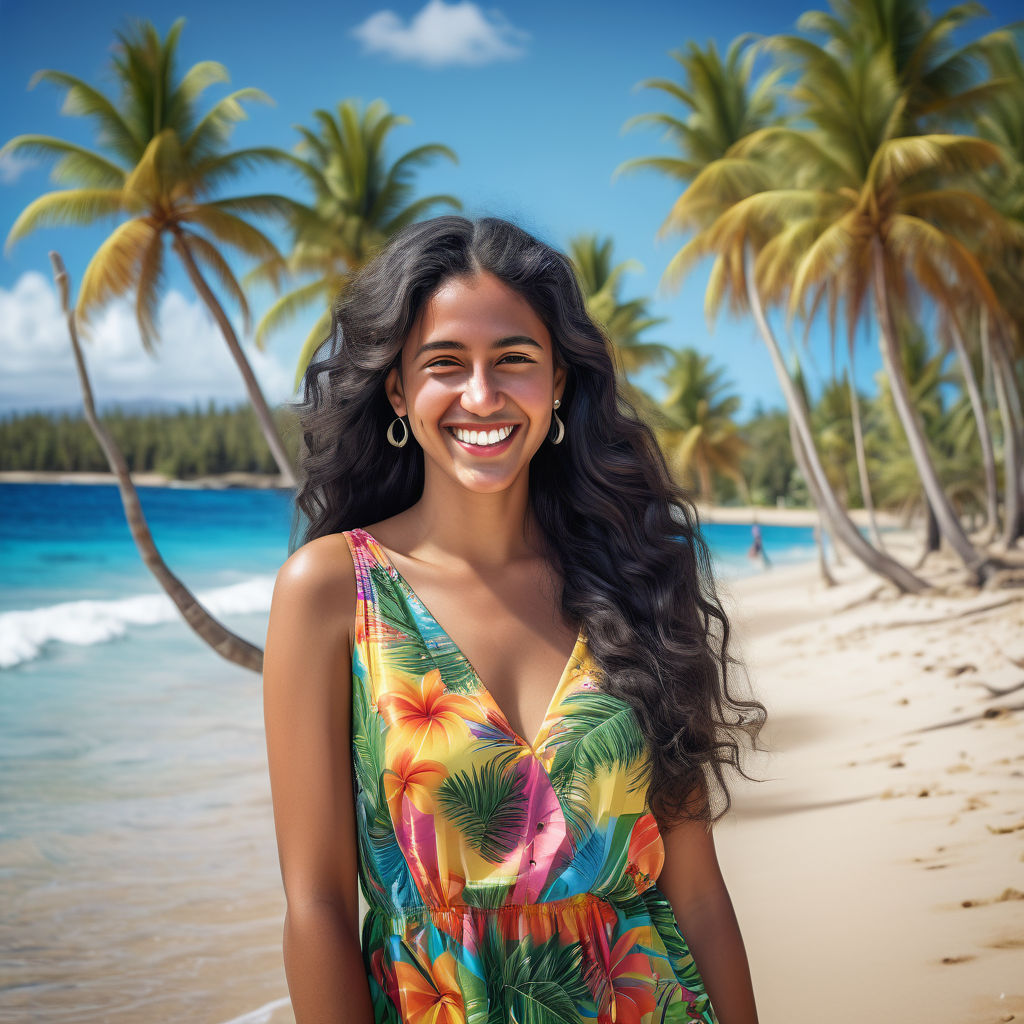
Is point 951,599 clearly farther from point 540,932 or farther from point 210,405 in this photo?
point 210,405

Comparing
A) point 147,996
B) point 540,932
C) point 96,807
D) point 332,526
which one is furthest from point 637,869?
point 96,807

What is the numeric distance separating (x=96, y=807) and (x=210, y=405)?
177ft

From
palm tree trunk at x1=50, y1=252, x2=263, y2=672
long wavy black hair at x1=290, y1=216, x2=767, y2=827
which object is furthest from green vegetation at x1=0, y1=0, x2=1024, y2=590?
long wavy black hair at x1=290, y1=216, x2=767, y2=827

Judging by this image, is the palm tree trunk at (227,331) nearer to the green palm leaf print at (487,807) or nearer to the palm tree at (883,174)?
the palm tree at (883,174)

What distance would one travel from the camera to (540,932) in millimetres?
1701

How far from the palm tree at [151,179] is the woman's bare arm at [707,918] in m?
13.2

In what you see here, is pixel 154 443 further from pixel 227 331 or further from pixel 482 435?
pixel 482 435

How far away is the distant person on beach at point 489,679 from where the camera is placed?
1.66 meters

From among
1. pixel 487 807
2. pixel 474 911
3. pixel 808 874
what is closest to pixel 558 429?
pixel 487 807

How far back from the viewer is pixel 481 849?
5.50ft

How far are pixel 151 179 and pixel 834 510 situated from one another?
482 inches

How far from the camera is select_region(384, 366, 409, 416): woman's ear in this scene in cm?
200

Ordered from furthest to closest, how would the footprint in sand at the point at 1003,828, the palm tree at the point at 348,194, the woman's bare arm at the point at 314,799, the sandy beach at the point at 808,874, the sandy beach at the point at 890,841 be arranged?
the palm tree at the point at 348,194, the footprint in sand at the point at 1003,828, the sandy beach at the point at 808,874, the sandy beach at the point at 890,841, the woman's bare arm at the point at 314,799

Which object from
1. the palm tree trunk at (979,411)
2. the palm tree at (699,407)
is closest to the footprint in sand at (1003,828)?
the palm tree trunk at (979,411)
